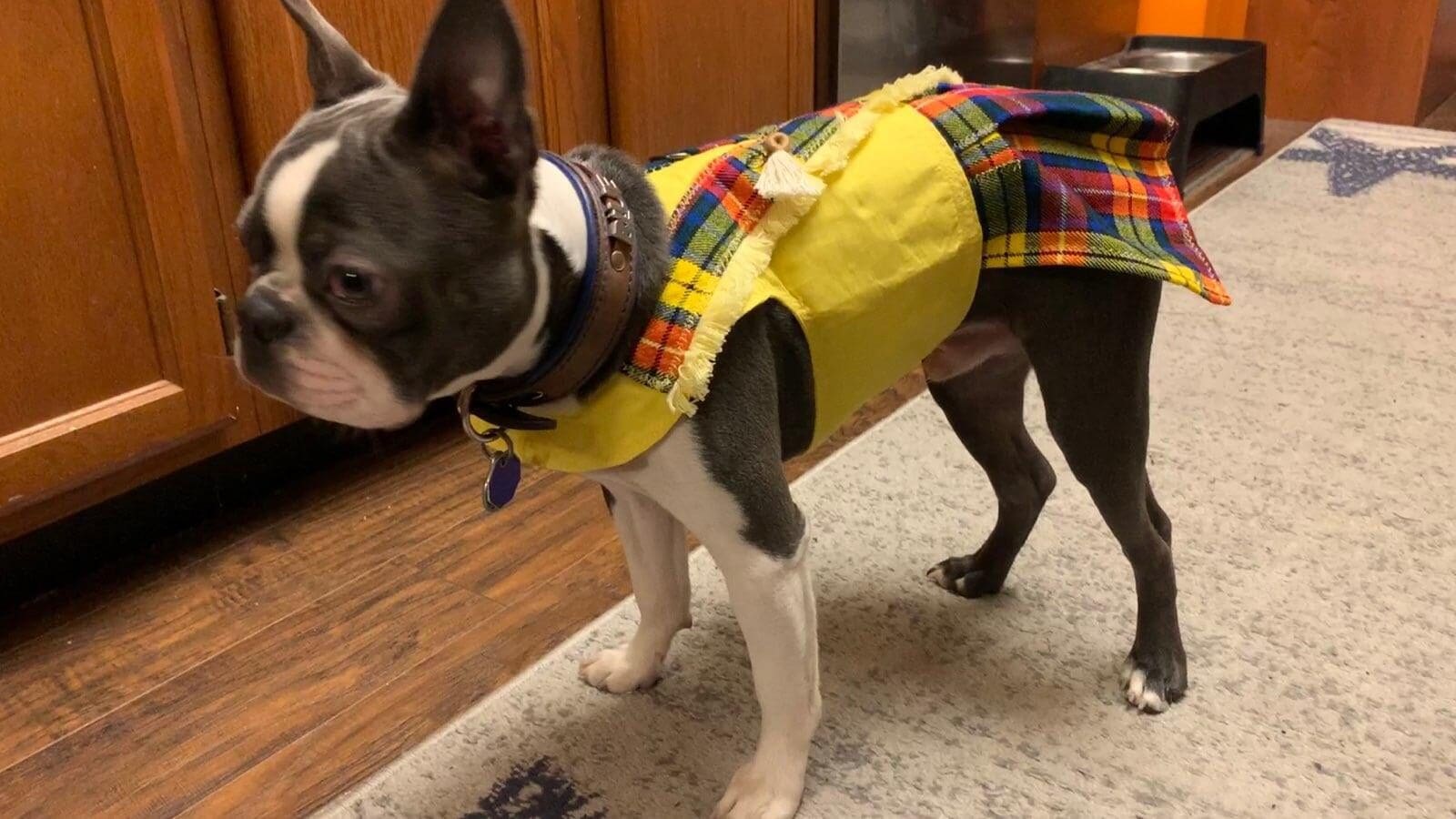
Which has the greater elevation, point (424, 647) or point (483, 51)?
point (483, 51)

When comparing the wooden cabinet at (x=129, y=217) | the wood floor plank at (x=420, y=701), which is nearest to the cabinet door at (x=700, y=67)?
the wooden cabinet at (x=129, y=217)

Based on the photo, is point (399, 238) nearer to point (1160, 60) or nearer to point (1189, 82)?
point (1189, 82)

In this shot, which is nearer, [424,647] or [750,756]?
[750,756]

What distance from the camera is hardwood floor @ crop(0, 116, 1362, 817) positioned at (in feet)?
4.09

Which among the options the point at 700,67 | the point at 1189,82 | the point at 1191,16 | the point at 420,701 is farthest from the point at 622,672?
the point at 1191,16

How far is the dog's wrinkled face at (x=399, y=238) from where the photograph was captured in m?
0.79

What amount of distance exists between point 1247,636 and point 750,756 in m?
0.62

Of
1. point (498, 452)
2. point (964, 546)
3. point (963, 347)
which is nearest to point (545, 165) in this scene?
point (498, 452)

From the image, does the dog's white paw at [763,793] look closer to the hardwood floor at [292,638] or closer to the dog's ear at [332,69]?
the hardwood floor at [292,638]

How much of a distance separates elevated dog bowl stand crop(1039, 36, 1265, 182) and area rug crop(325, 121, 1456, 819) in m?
0.95

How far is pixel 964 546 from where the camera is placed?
1600mm

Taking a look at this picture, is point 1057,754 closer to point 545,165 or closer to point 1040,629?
point 1040,629

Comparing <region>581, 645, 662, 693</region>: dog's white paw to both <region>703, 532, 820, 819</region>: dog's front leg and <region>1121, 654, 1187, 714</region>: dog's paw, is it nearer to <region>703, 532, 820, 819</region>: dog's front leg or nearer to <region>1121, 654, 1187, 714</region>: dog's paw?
<region>703, 532, 820, 819</region>: dog's front leg

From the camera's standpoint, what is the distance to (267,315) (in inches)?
32.0
